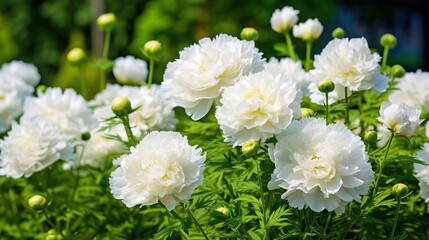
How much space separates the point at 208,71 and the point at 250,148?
19cm

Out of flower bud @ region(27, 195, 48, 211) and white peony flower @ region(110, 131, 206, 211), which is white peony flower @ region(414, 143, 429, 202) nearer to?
white peony flower @ region(110, 131, 206, 211)

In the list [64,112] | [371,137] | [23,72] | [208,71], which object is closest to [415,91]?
[371,137]

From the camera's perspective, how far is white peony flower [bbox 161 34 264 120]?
1.51 metres

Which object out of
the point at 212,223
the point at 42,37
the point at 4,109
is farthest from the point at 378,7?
the point at 212,223

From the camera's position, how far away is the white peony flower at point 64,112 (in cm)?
218

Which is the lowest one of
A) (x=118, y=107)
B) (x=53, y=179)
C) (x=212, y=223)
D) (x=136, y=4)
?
(x=136, y=4)

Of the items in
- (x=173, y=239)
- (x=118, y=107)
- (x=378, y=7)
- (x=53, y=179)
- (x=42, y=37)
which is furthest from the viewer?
(x=378, y=7)

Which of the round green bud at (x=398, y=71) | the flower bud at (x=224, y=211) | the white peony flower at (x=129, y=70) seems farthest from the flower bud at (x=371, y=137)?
the white peony flower at (x=129, y=70)

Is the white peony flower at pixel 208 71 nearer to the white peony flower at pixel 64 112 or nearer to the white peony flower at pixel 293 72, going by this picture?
the white peony flower at pixel 293 72

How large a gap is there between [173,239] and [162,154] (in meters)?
0.52

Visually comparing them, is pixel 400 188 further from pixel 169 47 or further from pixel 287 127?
pixel 169 47

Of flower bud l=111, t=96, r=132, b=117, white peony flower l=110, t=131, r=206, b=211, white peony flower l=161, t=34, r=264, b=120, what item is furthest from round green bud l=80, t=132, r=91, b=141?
white peony flower l=110, t=131, r=206, b=211

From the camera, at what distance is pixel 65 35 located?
1026 cm

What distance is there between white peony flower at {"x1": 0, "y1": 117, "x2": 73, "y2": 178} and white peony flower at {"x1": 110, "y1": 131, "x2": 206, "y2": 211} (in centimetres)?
58
